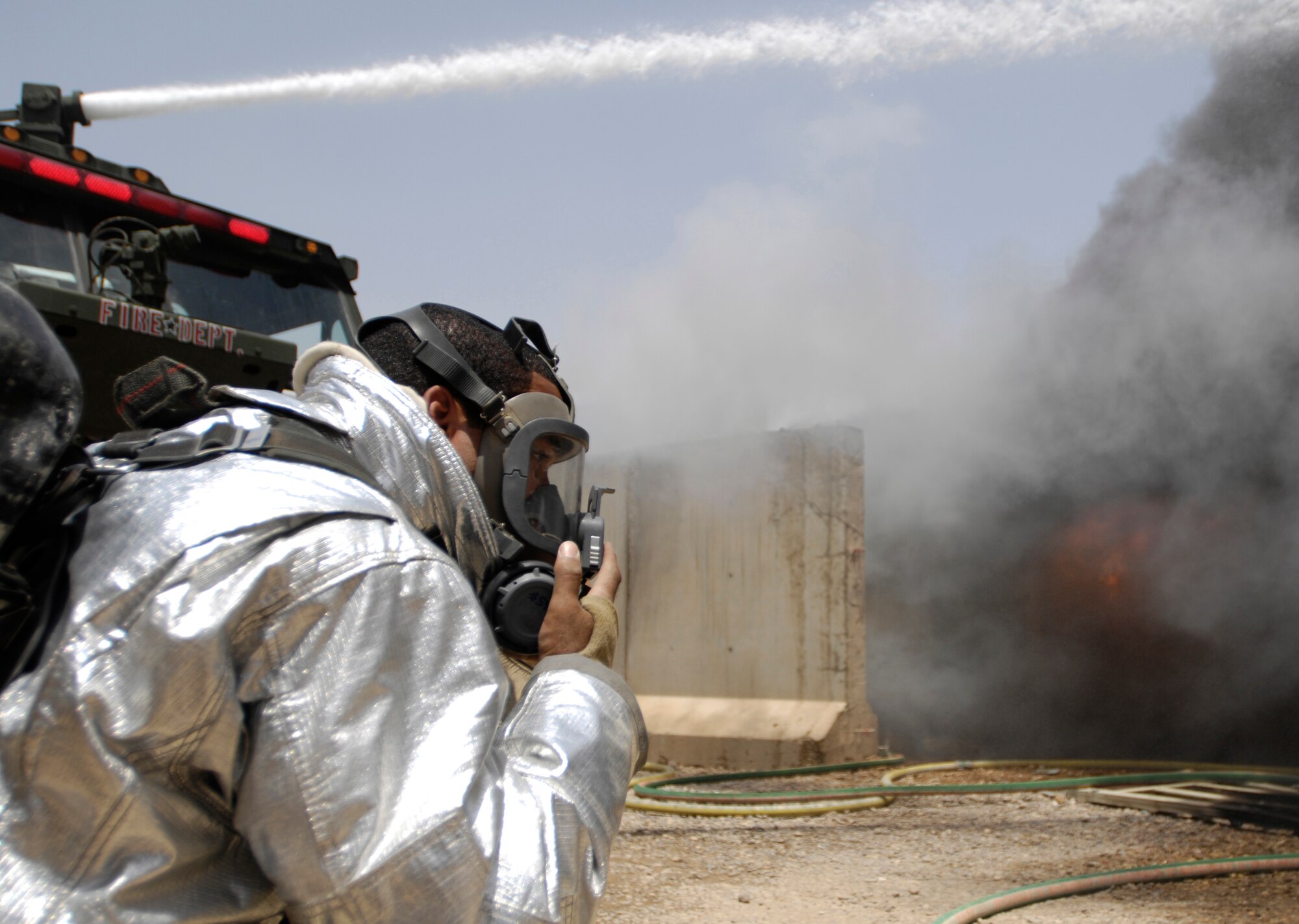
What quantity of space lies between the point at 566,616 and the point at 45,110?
4.71m

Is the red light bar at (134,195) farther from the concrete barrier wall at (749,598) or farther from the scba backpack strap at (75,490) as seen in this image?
the concrete barrier wall at (749,598)

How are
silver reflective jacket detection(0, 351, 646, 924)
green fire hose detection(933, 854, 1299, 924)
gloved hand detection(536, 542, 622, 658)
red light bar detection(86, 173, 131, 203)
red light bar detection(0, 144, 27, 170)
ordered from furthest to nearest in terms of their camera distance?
1. red light bar detection(86, 173, 131, 203)
2. red light bar detection(0, 144, 27, 170)
3. green fire hose detection(933, 854, 1299, 924)
4. gloved hand detection(536, 542, 622, 658)
5. silver reflective jacket detection(0, 351, 646, 924)

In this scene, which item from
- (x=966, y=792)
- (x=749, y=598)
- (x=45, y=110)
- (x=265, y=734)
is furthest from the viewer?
(x=749, y=598)

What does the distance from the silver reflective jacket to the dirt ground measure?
2570 millimetres

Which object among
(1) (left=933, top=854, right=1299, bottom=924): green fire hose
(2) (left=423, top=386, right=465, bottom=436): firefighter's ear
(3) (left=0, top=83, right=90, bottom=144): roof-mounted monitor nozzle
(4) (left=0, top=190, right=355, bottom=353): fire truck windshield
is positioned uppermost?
(3) (left=0, top=83, right=90, bottom=144): roof-mounted monitor nozzle

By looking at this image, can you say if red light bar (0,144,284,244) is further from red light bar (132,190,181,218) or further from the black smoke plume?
the black smoke plume

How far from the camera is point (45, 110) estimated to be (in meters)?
4.62

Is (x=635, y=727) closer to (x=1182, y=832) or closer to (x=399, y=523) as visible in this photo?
(x=399, y=523)

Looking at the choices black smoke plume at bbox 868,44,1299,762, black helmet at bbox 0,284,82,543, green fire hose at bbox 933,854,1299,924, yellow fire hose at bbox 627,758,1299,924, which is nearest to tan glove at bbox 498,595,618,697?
black helmet at bbox 0,284,82,543

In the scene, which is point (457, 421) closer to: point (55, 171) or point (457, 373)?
point (457, 373)

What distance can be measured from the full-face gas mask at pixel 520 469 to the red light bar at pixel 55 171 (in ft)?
9.47

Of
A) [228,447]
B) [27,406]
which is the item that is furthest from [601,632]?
[27,406]

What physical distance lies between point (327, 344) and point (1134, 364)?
8.15m

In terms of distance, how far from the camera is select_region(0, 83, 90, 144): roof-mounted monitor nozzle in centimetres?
457
